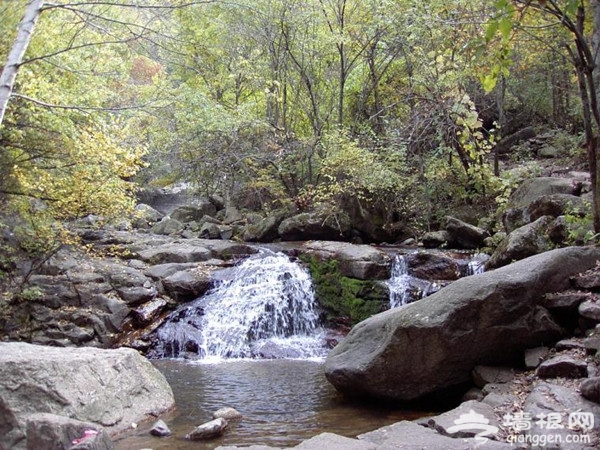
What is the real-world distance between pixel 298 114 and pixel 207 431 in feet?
54.1

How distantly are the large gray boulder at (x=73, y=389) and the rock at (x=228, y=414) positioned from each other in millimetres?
696

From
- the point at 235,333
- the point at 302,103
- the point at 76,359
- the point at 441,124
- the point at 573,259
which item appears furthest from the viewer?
the point at 302,103

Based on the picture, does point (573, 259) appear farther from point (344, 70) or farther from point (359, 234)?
point (344, 70)

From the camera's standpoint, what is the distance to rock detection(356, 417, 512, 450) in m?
3.99

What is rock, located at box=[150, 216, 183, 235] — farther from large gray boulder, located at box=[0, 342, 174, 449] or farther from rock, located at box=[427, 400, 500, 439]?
rock, located at box=[427, 400, 500, 439]

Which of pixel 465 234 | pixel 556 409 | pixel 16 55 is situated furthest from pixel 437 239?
pixel 16 55

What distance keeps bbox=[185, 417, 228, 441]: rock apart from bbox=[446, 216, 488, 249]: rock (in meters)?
9.40

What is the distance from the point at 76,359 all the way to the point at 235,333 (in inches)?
208

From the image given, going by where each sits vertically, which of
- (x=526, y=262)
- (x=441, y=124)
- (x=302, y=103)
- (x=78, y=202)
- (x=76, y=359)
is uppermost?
(x=302, y=103)

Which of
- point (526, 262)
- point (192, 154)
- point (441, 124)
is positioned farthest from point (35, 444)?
point (192, 154)

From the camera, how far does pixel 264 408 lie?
648 cm

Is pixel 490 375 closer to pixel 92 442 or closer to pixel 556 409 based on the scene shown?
pixel 556 409

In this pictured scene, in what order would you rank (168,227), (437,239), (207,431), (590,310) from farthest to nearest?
(168,227) → (437,239) → (590,310) → (207,431)

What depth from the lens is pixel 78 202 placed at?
33.2 feet
